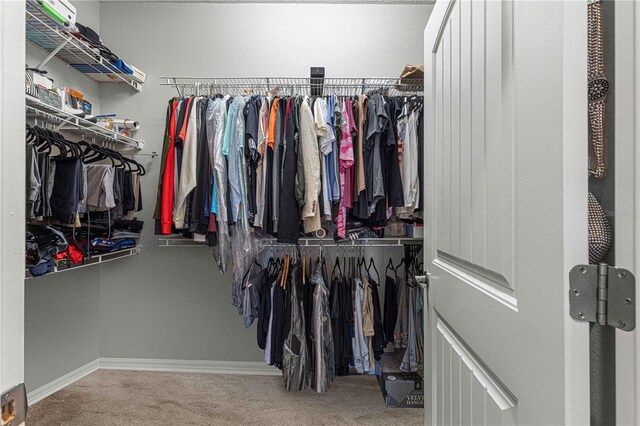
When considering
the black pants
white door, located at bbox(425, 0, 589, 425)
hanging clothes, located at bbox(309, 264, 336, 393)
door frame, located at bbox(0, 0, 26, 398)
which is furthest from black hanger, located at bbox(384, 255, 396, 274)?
door frame, located at bbox(0, 0, 26, 398)

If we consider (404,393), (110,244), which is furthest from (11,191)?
(404,393)

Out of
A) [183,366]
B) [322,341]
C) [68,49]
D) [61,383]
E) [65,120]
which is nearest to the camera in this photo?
[65,120]

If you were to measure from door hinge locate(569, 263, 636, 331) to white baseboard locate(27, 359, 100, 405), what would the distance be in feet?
9.39

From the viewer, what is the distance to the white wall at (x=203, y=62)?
2.70m

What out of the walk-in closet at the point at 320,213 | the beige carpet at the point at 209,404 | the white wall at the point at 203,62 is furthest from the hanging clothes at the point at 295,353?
Result: the white wall at the point at 203,62

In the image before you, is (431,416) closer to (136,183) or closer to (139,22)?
(136,183)

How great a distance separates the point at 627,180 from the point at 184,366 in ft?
9.49

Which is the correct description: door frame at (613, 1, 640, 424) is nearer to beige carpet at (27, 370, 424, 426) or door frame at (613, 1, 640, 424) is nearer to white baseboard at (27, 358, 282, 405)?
beige carpet at (27, 370, 424, 426)

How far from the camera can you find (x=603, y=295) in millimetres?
475

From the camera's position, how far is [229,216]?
2100mm

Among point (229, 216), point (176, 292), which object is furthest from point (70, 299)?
point (229, 216)

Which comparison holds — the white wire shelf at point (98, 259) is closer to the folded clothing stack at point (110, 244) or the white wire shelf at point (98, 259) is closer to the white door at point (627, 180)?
the folded clothing stack at point (110, 244)

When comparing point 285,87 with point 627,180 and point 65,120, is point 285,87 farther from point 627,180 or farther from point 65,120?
point 627,180

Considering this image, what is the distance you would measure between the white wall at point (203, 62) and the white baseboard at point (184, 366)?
0.05 metres
